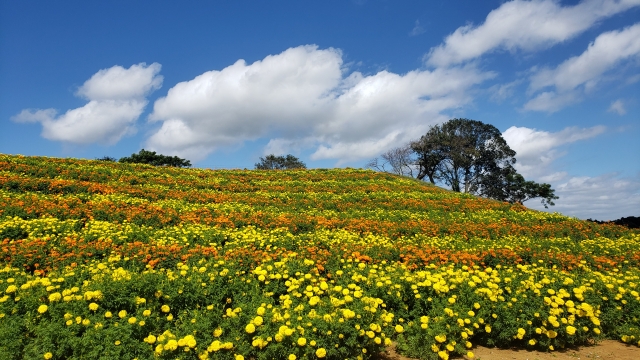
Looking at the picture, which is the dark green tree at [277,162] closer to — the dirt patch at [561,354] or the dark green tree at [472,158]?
the dark green tree at [472,158]

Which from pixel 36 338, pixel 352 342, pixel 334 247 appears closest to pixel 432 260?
pixel 334 247

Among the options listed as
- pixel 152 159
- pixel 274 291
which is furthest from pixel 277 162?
pixel 274 291

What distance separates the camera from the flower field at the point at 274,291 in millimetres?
4191

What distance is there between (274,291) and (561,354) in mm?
4068

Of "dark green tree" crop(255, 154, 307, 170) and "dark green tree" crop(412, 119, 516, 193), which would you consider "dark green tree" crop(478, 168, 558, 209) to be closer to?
"dark green tree" crop(412, 119, 516, 193)

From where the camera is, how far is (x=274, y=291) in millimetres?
5730

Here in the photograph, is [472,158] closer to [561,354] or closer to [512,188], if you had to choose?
[512,188]

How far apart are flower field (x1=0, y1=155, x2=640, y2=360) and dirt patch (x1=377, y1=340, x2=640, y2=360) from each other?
0.12 m

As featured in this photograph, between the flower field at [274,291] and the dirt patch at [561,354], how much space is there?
0.40 ft

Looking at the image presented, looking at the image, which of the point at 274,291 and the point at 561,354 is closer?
the point at 561,354

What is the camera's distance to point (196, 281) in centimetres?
543

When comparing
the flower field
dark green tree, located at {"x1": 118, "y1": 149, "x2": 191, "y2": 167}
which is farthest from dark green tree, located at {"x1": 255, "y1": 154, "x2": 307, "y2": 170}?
the flower field

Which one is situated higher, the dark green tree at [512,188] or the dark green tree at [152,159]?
the dark green tree at [152,159]

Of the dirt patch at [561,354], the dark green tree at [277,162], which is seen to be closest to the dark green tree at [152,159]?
the dark green tree at [277,162]
